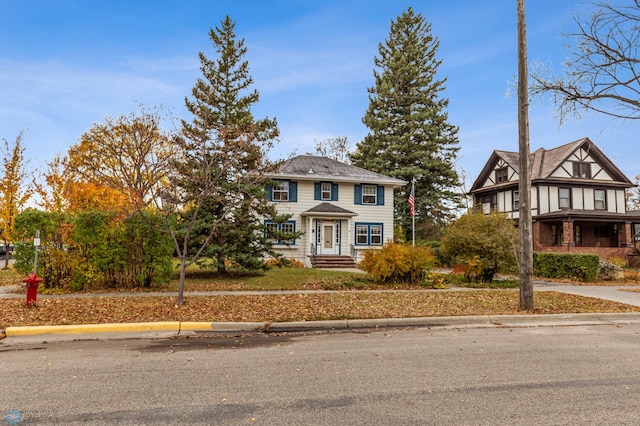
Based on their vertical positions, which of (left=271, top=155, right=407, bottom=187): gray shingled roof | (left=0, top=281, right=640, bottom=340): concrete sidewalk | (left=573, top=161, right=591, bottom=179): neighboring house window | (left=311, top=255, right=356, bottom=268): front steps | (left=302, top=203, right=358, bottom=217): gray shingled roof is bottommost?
(left=0, top=281, right=640, bottom=340): concrete sidewalk

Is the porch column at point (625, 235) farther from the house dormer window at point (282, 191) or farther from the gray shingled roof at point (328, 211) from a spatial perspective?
the house dormer window at point (282, 191)

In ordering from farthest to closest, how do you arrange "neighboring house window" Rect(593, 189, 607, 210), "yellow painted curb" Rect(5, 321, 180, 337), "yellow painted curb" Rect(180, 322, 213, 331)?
"neighboring house window" Rect(593, 189, 607, 210) → "yellow painted curb" Rect(180, 322, 213, 331) → "yellow painted curb" Rect(5, 321, 180, 337)

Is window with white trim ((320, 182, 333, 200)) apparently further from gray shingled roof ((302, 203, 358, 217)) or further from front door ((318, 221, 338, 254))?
front door ((318, 221, 338, 254))

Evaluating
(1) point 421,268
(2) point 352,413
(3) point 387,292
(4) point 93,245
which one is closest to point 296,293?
(3) point 387,292

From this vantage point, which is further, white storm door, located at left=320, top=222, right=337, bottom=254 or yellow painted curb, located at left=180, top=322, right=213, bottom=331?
white storm door, located at left=320, top=222, right=337, bottom=254

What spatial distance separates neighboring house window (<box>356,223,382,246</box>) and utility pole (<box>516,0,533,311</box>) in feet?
55.9

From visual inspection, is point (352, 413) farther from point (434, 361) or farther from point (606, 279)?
point (606, 279)

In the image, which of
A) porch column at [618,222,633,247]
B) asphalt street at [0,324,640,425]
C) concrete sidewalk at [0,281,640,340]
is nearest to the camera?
asphalt street at [0,324,640,425]

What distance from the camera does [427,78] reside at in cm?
3747

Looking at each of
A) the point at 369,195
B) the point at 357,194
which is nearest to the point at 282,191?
the point at 357,194

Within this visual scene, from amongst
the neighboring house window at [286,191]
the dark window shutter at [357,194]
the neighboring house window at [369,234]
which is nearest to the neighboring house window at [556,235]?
the neighboring house window at [369,234]

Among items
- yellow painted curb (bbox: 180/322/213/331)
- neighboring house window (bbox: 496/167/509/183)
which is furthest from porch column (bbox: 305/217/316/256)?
neighboring house window (bbox: 496/167/509/183)

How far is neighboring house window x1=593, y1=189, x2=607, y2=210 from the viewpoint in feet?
108

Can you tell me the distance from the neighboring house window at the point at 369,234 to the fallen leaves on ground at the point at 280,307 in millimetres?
14459
